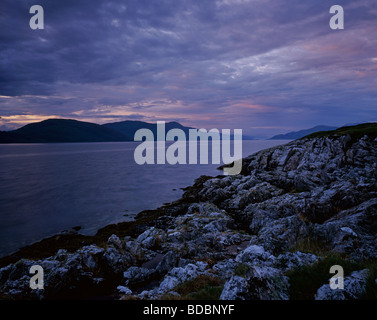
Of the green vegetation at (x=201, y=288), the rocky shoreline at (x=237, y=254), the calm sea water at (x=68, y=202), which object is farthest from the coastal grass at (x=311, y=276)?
the calm sea water at (x=68, y=202)

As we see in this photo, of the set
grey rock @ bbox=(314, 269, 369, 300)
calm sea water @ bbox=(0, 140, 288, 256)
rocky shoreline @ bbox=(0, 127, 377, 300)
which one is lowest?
calm sea water @ bbox=(0, 140, 288, 256)

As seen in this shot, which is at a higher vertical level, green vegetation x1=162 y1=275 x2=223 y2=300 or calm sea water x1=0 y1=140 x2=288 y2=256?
green vegetation x1=162 y1=275 x2=223 y2=300

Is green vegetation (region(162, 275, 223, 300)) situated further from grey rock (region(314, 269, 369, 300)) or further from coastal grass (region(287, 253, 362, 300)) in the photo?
grey rock (region(314, 269, 369, 300))

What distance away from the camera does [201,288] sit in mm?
9336

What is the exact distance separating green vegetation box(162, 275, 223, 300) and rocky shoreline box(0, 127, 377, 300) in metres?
0.05

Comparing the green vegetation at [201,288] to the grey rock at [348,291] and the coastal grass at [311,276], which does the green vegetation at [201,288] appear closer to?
the coastal grass at [311,276]

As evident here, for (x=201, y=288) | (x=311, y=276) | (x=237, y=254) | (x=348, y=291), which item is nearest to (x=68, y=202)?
(x=237, y=254)

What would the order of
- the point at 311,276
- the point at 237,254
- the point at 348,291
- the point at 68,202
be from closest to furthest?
the point at 348,291, the point at 311,276, the point at 237,254, the point at 68,202

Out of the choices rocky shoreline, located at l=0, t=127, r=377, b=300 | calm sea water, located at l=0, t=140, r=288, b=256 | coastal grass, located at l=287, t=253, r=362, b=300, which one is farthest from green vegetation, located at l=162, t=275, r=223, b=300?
calm sea water, located at l=0, t=140, r=288, b=256

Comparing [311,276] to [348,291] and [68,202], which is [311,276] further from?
[68,202]

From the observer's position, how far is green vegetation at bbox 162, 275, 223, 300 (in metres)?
8.14

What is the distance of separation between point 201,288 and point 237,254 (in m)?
6.17
